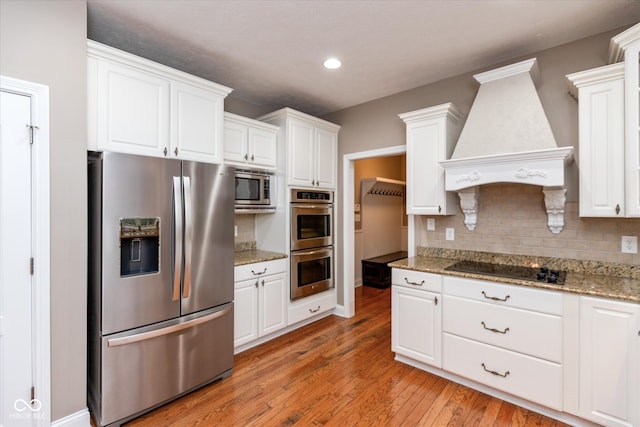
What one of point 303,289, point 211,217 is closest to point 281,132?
point 211,217

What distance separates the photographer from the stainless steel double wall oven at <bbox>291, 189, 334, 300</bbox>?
3463 mm

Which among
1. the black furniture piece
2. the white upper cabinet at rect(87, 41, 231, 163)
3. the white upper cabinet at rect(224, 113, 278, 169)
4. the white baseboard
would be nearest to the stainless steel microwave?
the white upper cabinet at rect(224, 113, 278, 169)

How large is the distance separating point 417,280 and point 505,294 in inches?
26.2

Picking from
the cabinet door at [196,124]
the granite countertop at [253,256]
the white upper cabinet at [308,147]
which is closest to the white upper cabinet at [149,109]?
the cabinet door at [196,124]

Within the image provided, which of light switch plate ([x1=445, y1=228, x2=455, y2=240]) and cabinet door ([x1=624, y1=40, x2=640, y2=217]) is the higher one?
cabinet door ([x1=624, y1=40, x2=640, y2=217])

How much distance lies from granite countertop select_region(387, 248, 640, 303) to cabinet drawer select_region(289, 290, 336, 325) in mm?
1286

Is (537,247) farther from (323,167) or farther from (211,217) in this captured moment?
(211,217)

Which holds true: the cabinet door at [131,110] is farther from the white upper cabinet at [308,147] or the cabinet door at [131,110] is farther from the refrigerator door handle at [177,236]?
the white upper cabinet at [308,147]

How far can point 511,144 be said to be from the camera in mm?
2424

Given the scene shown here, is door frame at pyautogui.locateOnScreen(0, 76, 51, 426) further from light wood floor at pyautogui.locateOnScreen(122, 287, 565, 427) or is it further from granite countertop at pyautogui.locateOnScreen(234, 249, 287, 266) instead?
granite countertop at pyautogui.locateOnScreen(234, 249, 287, 266)

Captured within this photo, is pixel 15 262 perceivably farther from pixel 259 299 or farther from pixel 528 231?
pixel 528 231


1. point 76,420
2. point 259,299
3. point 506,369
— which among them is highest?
point 259,299

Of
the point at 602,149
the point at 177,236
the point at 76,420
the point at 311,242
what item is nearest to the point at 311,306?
the point at 311,242

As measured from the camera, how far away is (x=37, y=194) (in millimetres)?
1776
